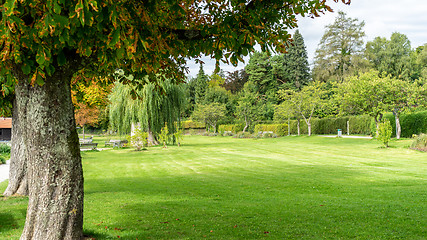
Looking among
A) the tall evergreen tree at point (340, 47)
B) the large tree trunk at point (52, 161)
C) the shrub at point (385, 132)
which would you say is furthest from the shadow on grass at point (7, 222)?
the tall evergreen tree at point (340, 47)

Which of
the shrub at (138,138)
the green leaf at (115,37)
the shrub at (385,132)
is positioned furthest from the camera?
the shrub at (138,138)

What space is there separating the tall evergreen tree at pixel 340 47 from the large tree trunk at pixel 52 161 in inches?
2251

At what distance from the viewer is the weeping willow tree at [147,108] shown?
24750 millimetres

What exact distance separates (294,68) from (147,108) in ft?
126

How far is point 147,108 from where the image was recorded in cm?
2497

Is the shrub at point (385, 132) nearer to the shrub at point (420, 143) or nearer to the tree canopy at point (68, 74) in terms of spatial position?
the shrub at point (420, 143)

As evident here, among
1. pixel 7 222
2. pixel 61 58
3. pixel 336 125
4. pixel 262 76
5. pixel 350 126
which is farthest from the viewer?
pixel 262 76

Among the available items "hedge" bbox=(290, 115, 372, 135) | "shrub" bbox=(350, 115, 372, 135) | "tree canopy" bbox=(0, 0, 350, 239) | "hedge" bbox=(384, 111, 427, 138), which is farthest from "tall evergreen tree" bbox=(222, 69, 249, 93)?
"tree canopy" bbox=(0, 0, 350, 239)

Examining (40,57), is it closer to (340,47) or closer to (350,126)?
(350,126)

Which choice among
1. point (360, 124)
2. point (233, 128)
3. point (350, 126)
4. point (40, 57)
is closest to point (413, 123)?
point (360, 124)

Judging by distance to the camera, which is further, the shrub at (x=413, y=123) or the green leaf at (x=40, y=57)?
the shrub at (x=413, y=123)

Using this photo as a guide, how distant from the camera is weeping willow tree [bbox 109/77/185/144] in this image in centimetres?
2475

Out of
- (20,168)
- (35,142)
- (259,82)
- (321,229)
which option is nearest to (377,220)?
(321,229)

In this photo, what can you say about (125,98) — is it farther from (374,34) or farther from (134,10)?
(374,34)
